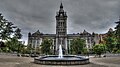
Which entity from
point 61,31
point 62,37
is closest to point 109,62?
point 61,31

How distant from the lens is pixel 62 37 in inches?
3285

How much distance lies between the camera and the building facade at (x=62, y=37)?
8306 centimetres

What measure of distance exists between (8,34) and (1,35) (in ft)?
10.3

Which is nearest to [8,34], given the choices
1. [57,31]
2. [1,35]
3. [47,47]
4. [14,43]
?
[1,35]

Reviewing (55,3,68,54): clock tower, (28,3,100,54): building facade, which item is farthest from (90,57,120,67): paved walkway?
(55,3,68,54): clock tower

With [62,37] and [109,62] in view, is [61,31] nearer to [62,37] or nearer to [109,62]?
[62,37]

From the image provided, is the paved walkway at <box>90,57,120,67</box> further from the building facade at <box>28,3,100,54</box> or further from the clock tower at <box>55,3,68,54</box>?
the clock tower at <box>55,3,68,54</box>

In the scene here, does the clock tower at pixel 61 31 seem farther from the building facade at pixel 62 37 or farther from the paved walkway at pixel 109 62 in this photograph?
the paved walkway at pixel 109 62

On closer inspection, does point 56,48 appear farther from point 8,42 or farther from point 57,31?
point 8,42

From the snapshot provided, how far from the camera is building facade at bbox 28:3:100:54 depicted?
83.1 meters

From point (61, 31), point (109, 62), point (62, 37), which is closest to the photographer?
point (109, 62)

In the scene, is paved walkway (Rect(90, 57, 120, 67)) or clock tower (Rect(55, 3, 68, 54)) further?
clock tower (Rect(55, 3, 68, 54))

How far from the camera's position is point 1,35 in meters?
43.0

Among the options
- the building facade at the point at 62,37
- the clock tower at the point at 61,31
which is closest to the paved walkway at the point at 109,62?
the building facade at the point at 62,37
